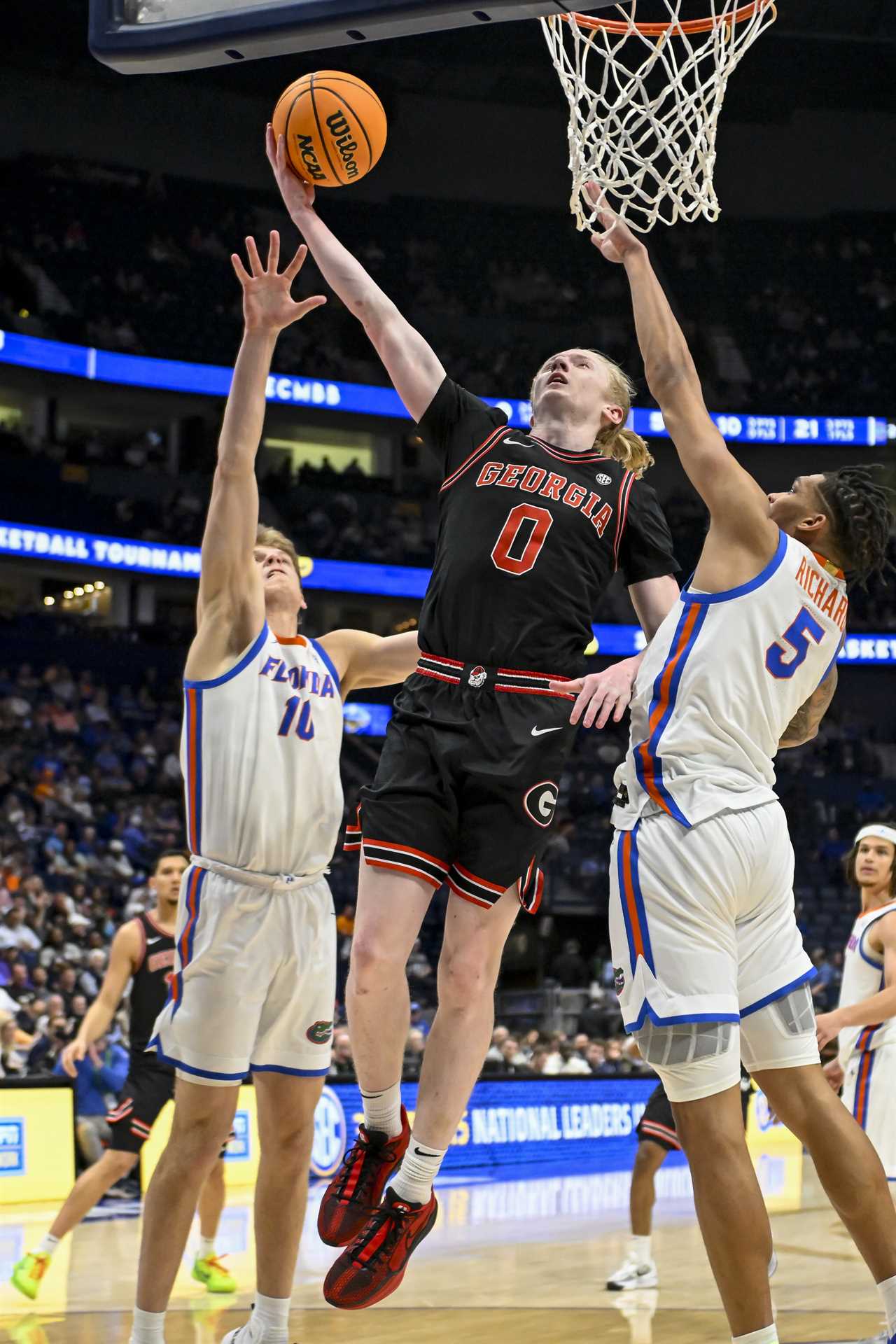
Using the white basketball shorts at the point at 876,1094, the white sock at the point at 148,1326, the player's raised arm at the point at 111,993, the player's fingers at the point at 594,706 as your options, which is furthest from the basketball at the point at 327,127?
→ the player's raised arm at the point at 111,993

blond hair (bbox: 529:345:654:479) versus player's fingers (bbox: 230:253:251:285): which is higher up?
player's fingers (bbox: 230:253:251:285)

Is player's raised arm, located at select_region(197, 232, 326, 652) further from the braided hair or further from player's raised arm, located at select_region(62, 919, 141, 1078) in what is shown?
player's raised arm, located at select_region(62, 919, 141, 1078)

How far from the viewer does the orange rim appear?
5.50m

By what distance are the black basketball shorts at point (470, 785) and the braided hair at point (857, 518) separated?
91 centimetres

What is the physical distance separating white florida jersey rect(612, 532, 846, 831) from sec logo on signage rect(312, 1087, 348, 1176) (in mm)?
8707

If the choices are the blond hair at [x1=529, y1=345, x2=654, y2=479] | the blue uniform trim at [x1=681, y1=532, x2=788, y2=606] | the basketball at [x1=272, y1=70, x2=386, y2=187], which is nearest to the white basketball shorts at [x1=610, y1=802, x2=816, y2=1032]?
the blue uniform trim at [x1=681, y1=532, x2=788, y2=606]

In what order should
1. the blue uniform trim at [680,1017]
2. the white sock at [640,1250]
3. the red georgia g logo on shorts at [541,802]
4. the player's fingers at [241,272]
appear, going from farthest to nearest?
1. the white sock at [640,1250]
2. the player's fingers at [241,272]
3. the red georgia g logo on shorts at [541,802]
4. the blue uniform trim at [680,1017]

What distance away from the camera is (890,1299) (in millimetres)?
3816

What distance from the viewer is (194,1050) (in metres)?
4.88

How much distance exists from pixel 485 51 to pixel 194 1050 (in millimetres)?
26095

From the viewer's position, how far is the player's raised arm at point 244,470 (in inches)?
190

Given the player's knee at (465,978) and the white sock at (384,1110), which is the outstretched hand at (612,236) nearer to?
the player's knee at (465,978)

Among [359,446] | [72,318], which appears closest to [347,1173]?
[72,318]

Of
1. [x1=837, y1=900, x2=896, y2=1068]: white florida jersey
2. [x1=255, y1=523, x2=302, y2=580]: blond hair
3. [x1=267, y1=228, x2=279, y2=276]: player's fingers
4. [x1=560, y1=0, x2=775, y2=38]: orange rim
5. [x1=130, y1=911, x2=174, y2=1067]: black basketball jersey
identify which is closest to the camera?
[x1=267, y1=228, x2=279, y2=276]: player's fingers
